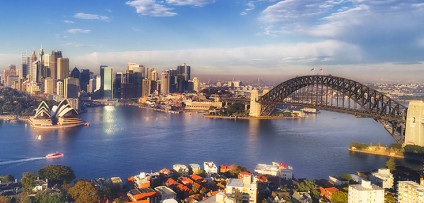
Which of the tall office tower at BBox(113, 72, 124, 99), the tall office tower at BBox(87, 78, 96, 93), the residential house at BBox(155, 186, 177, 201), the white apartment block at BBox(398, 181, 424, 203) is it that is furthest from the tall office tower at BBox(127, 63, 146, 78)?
the white apartment block at BBox(398, 181, 424, 203)

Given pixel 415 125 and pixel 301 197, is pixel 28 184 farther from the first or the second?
pixel 415 125

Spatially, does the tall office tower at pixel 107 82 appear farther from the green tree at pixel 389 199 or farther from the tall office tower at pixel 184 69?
the green tree at pixel 389 199

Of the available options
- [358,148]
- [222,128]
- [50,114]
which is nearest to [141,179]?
[358,148]

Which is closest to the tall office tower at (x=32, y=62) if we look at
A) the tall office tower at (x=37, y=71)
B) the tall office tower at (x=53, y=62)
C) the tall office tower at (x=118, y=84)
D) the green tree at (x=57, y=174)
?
the tall office tower at (x=37, y=71)

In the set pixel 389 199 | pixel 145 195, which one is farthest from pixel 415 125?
pixel 145 195

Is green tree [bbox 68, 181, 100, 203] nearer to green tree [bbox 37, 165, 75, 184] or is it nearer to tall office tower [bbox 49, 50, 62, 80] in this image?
green tree [bbox 37, 165, 75, 184]

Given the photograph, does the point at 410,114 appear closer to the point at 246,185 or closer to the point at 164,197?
the point at 246,185

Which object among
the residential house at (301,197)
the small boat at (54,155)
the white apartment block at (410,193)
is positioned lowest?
the residential house at (301,197)
